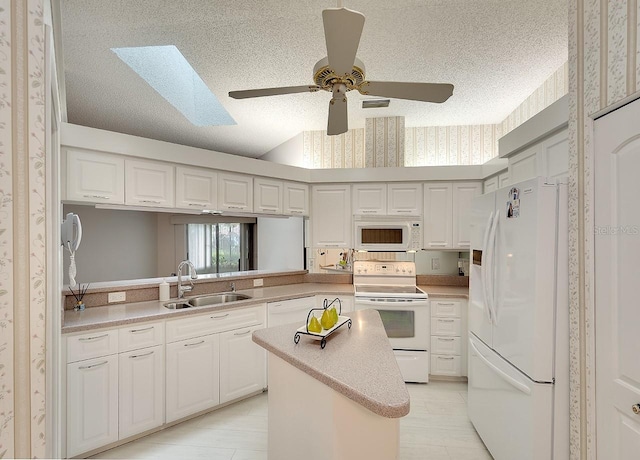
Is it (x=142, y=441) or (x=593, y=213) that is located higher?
(x=593, y=213)

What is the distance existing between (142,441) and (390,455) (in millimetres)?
1937

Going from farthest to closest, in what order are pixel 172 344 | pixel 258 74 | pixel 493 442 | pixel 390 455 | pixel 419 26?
pixel 258 74
pixel 172 344
pixel 419 26
pixel 493 442
pixel 390 455

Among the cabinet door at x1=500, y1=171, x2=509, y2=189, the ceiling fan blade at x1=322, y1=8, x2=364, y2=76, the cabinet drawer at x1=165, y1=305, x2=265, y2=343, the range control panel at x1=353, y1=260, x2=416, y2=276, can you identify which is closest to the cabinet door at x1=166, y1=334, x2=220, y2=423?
the cabinet drawer at x1=165, y1=305, x2=265, y2=343

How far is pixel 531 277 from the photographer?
161cm

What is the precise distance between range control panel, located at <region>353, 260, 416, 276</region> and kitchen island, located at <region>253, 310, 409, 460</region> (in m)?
2.14

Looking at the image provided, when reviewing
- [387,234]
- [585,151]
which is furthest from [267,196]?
[585,151]

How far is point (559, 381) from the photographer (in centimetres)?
158

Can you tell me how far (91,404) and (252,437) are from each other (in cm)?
110

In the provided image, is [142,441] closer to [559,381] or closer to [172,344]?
[172,344]

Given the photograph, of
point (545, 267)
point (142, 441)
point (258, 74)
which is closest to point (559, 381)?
point (545, 267)

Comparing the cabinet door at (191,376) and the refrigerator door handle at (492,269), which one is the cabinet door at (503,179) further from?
the cabinet door at (191,376)

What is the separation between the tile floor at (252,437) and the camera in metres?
2.09

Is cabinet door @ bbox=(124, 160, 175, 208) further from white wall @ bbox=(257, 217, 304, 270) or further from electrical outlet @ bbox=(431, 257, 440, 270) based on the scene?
electrical outlet @ bbox=(431, 257, 440, 270)

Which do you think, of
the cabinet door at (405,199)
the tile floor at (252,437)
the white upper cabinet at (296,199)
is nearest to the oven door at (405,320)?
the tile floor at (252,437)
